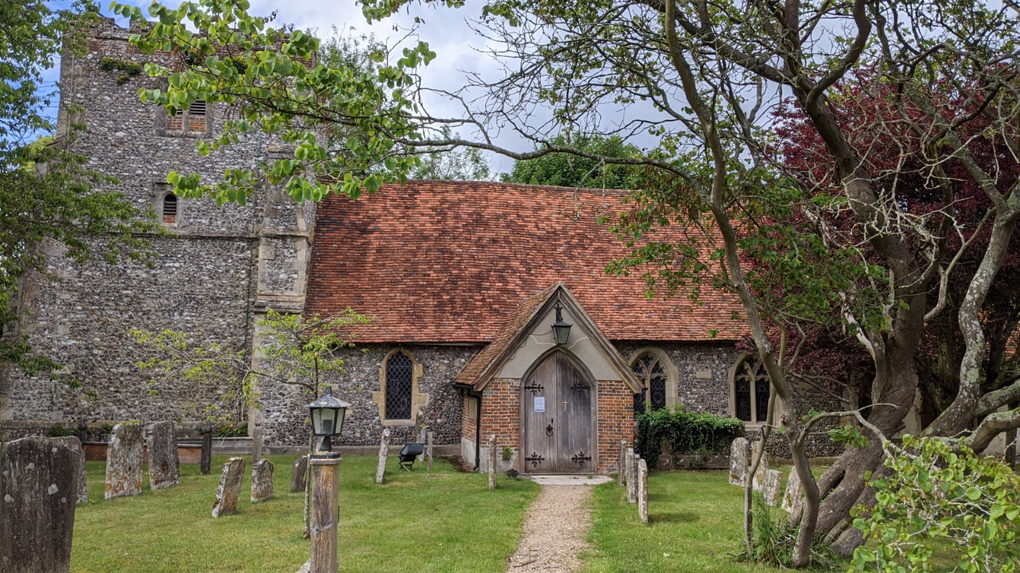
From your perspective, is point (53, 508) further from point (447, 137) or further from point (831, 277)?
point (831, 277)

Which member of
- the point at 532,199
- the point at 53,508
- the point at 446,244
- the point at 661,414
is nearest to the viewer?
the point at 53,508

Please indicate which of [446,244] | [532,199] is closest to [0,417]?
[446,244]

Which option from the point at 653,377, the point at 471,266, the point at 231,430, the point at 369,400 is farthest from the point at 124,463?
the point at 653,377

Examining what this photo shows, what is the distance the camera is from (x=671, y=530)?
9.78 metres

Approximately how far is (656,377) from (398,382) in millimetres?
6309

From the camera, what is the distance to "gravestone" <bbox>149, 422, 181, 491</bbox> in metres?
13.0

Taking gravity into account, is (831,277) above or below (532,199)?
below

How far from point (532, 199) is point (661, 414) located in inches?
317

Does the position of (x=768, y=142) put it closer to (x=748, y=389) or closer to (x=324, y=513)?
(x=324, y=513)

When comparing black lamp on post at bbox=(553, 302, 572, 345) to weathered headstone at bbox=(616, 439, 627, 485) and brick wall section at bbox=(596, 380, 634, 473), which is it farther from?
weathered headstone at bbox=(616, 439, 627, 485)

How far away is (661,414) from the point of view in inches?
647

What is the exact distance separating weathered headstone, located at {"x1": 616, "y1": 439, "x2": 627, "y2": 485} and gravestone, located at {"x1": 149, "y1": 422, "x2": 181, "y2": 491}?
810 centimetres

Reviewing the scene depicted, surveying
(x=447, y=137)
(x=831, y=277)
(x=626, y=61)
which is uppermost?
(x=626, y=61)

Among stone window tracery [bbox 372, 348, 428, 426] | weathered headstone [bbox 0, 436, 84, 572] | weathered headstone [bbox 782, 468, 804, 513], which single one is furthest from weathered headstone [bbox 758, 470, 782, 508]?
weathered headstone [bbox 0, 436, 84, 572]
